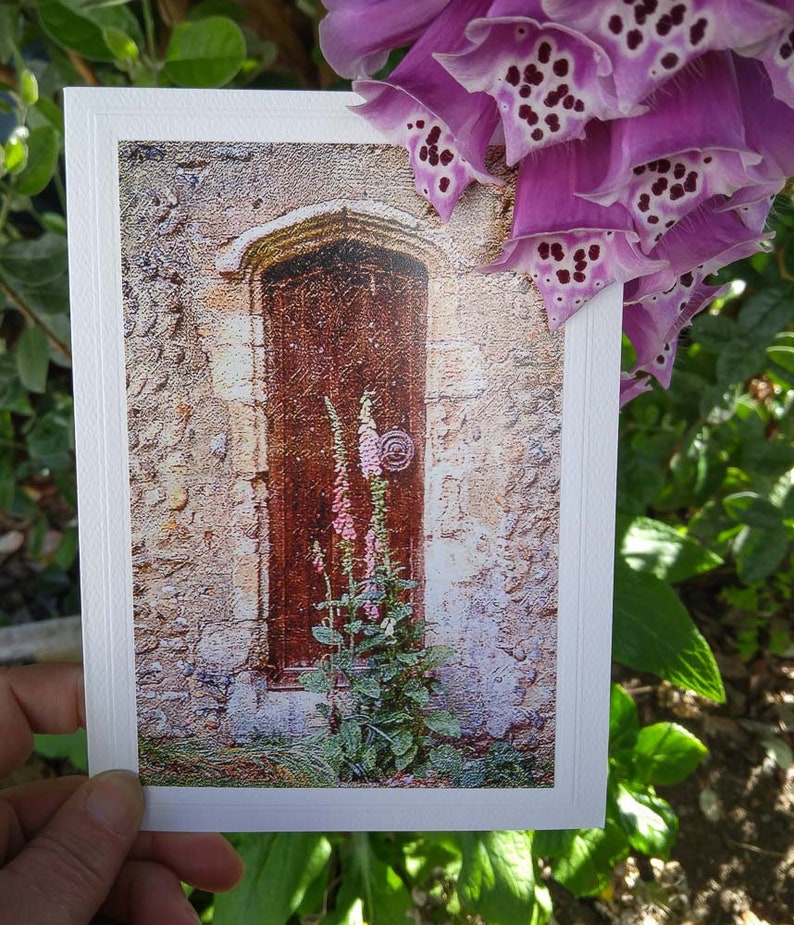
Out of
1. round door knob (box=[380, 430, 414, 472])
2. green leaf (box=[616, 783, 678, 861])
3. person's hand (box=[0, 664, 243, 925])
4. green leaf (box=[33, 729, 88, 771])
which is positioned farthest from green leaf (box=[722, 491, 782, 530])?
green leaf (box=[33, 729, 88, 771])

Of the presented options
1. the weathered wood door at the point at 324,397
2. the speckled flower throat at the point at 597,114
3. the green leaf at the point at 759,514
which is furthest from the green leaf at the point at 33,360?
the green leaf at the point at 759,514

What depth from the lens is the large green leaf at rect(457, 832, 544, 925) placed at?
31.7 inches

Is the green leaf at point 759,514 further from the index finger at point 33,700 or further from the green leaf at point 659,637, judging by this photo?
the index finger at point 33,700

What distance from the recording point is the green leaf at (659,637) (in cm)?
80

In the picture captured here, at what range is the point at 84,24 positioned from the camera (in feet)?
2.30

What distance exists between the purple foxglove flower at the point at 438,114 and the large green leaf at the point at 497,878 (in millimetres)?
607

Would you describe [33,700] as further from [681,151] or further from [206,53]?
[681,151]

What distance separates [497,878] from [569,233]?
620mm

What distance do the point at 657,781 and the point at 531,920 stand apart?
20cm

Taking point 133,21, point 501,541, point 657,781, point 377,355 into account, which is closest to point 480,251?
point 377,355

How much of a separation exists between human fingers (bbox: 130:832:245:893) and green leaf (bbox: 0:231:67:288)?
55 centimetres

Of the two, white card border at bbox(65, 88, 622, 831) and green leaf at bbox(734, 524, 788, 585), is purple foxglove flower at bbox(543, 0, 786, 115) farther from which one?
green leaf at bbox(734, 524, 788, 585)

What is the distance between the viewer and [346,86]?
86 cm

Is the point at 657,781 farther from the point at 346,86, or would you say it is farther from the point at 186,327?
the point at 346,86
